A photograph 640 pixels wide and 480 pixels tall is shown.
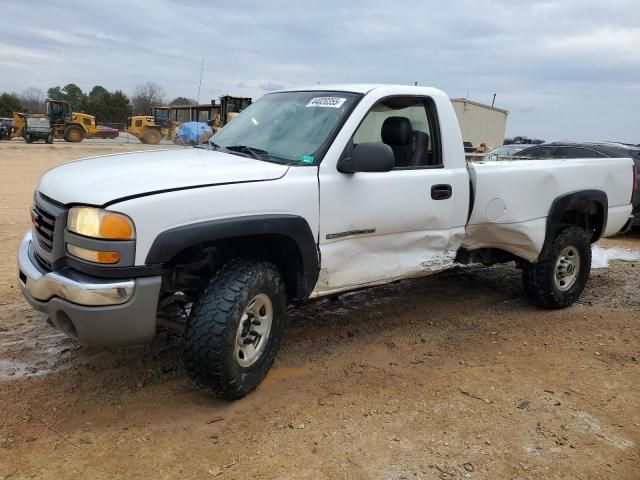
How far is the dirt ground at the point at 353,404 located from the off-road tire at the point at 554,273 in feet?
0.81

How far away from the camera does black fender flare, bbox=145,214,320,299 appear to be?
295 centimetres

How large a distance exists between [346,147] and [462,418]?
6.16 ft

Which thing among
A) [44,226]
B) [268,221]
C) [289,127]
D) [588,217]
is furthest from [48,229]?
[588,217]

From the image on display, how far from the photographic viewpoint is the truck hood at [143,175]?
116 inches

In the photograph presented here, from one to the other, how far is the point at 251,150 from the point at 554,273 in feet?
10.6

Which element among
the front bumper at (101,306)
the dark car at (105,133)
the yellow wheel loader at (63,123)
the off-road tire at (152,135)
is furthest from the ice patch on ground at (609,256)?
the dark car at (105,133)

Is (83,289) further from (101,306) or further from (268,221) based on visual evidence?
(268,221)

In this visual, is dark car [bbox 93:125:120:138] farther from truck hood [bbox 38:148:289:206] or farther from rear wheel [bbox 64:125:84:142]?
truck hood [bbox 38:148:289:206]

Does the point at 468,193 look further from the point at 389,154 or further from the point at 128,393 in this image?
the point at 128,393

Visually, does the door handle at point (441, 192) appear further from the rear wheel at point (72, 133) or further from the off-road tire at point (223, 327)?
the rear wheel at point (72, 133)

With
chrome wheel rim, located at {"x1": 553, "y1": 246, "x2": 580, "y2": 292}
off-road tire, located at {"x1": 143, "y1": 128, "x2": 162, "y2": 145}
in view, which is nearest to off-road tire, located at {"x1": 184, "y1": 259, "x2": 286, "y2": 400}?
chrome wheel rim, located at {"x1": 553, "y1": 246, "x2": 580, "y2": 292}

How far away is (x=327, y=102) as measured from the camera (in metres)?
4.11

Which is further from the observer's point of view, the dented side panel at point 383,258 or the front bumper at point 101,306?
the dented side panel at point 383,258

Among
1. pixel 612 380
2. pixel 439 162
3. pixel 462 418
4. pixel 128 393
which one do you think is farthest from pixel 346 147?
pixel 612 380
